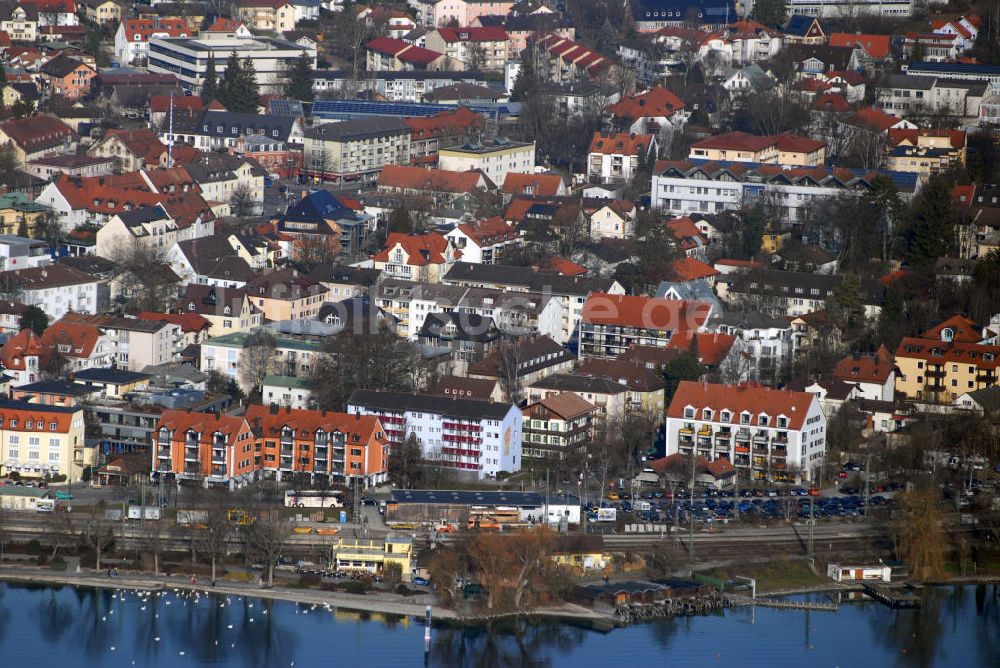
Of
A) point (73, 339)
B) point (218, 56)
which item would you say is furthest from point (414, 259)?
point (218, 56)

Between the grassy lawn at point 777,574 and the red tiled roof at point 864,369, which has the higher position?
the red tiled roof at point 864,369

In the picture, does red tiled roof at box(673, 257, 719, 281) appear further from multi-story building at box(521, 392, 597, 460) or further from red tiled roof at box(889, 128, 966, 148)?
red tiled roof at box(889, 128, 966, 148)

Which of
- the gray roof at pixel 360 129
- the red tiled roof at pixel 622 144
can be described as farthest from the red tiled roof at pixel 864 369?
the gray roof at pixel 360 129

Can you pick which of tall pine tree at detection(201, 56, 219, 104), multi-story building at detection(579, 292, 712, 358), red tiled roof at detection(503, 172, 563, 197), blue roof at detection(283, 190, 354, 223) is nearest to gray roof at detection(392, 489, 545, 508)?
multi-story building at detection(579, 292, 712, 358)

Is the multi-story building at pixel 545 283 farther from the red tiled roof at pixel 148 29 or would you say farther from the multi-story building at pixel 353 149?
the red tiled roof at pixel 148 29

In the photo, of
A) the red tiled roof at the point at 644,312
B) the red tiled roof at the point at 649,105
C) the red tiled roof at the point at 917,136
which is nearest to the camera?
the red tiled roof at the point at 644,312

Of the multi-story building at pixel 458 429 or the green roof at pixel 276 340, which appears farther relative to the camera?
the green roof at pixel 276 340

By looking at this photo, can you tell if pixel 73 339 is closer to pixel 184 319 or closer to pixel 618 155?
pixel 184 319
